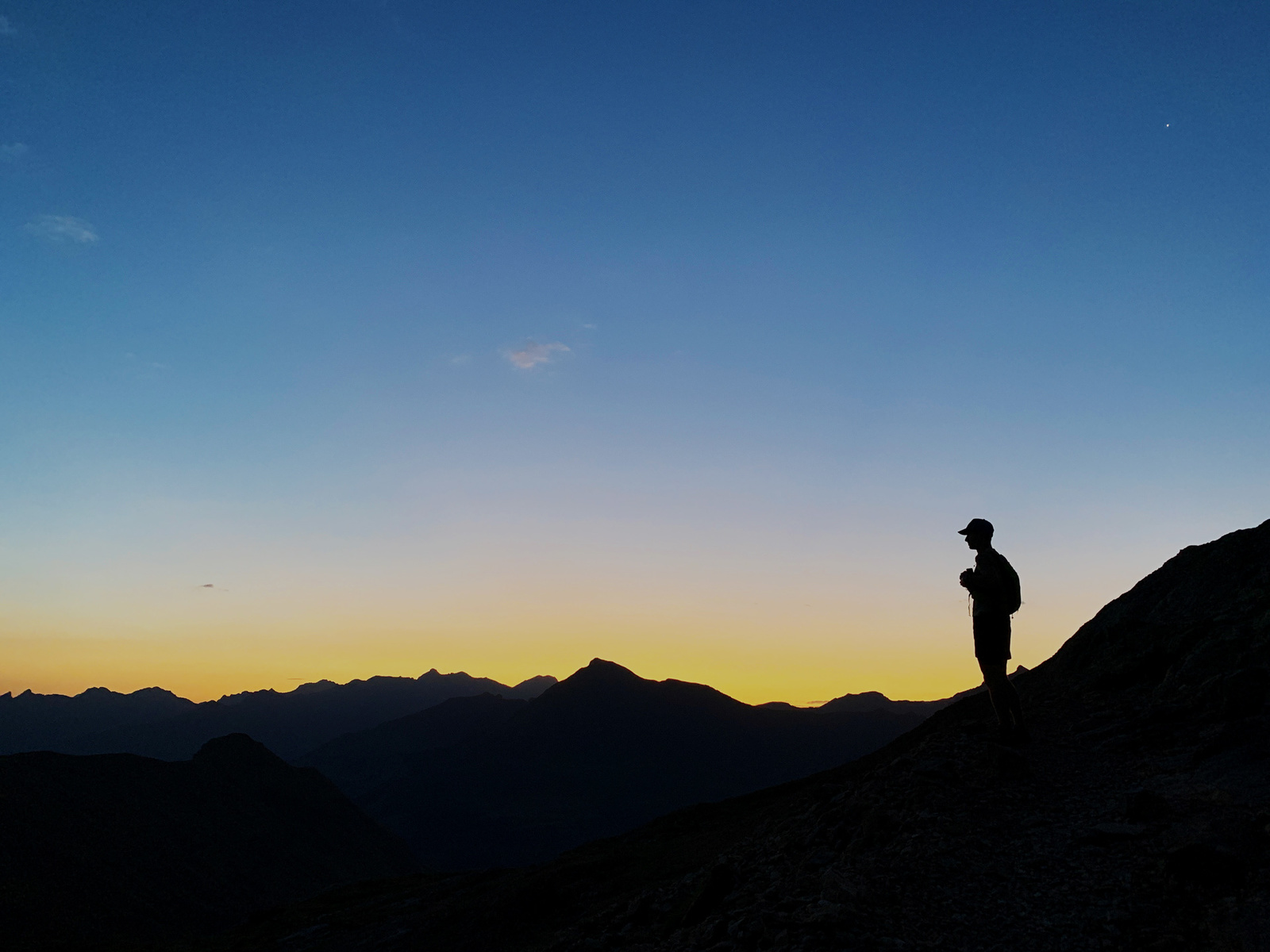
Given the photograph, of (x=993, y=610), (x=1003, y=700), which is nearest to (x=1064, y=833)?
(x=1003, y=700)

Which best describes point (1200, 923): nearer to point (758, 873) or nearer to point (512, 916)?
point (758, 873)

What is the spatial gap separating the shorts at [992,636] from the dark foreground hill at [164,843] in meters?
60.5

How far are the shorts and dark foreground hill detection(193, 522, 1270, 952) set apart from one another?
153 cm

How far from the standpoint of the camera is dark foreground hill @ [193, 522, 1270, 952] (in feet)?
27.0

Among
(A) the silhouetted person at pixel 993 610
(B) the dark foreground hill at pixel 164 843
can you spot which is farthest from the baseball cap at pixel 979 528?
(B) the dark foreground hill at pixel 164 843

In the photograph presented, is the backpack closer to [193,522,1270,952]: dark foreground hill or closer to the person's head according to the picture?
the person's head

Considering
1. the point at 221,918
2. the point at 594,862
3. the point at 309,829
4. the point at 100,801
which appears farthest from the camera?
the point at 309,829

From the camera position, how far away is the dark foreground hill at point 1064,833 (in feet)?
27.0

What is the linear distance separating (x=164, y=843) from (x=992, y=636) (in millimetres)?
118851

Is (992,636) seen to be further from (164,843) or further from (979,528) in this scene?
(164,843)

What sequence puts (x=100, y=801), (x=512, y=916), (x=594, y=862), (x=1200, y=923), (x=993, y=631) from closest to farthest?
(x=1200, y=923) → (x=993, y=631) → (x=512, y=916) → (x=594, y=862) → (x=100, y=801)

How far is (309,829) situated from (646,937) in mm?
137359

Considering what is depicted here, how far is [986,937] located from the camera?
8266mm

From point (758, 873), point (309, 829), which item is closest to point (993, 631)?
point (758, 873)
